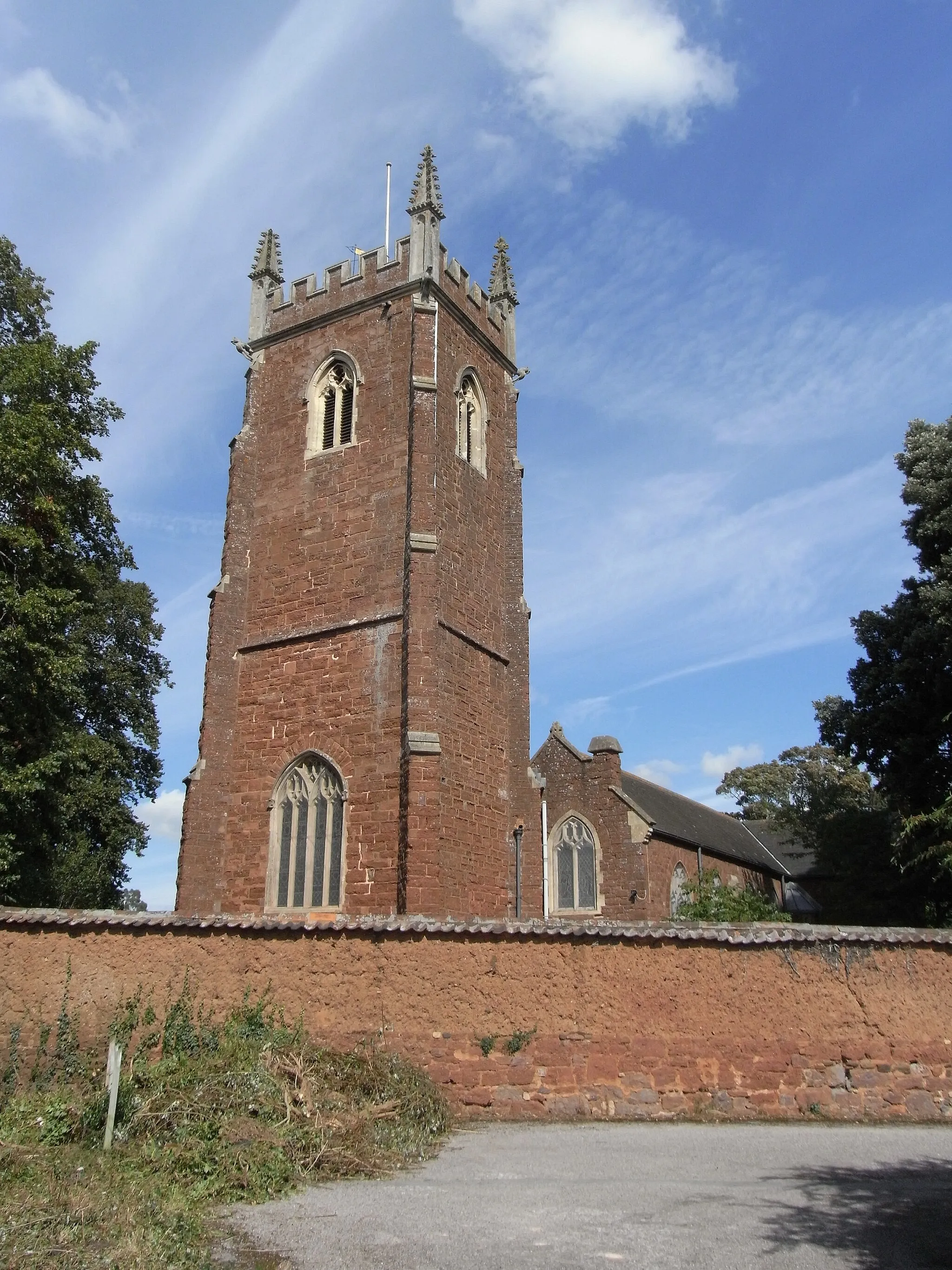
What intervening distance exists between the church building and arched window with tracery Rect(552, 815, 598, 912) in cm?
555

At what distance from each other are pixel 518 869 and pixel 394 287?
1140cm

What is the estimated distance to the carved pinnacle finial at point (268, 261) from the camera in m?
21.9

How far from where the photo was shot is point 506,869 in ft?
59.1

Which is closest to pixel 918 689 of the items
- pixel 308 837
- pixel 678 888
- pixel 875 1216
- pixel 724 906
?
pixel 724 906

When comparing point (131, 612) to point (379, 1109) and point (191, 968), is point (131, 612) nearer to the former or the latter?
point (191, 968)

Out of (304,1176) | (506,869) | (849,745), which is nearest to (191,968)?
(304,1176)

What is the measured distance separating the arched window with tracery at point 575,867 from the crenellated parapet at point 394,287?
11.4 metres

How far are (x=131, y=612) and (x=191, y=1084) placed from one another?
2081 cm

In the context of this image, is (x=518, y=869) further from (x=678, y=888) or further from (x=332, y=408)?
(x=332, y=408)

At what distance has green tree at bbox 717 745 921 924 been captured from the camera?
24.7m

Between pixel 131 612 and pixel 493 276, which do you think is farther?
pixel 131 612

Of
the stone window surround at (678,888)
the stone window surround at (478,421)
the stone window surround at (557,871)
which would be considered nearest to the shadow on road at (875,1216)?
the stone window surround at (478,421)

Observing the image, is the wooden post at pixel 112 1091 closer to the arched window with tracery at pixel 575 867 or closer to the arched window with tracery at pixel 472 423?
the arched window with tracery at pixel 472 423

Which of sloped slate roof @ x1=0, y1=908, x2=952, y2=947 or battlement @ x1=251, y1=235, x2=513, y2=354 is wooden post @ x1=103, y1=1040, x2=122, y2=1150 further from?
battlement @ x1=251, y1=235, x2=513, y2=354
